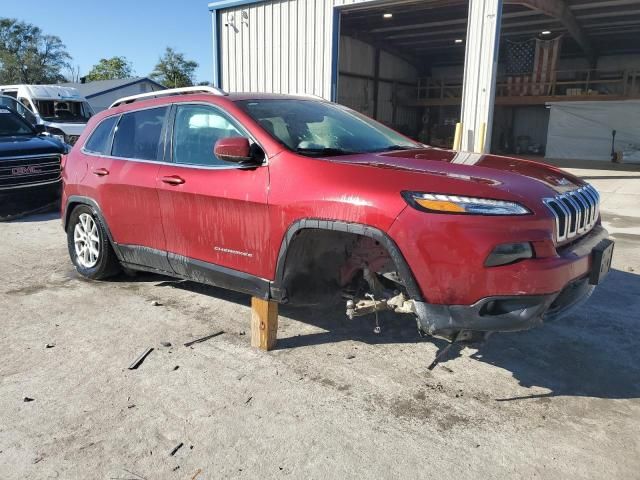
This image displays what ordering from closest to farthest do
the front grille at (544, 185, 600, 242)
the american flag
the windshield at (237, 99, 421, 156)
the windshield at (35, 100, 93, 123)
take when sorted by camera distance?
the front grille at (544, 185, 600, 242)
the windshield at (237, 99, 421, 156)
the windshield at (35, 100, 93, 123)
the american flag

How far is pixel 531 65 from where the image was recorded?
23.3m

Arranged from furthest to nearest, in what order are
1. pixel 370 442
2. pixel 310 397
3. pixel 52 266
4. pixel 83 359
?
pixel 52 266
pixel 83 359
pixel 310 397
pixel 370 442

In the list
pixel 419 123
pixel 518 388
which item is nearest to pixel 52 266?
pixel 518 388

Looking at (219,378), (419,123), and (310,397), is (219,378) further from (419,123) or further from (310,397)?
(419,123)

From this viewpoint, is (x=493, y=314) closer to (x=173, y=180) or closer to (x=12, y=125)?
(x=173, y=180)

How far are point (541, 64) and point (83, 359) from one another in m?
23.7

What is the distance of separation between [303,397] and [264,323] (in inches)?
26.6

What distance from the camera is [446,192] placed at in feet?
8.79

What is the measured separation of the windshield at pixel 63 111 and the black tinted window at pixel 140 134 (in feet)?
43.8

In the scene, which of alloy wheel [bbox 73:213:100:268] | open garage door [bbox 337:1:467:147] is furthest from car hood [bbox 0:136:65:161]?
open garage door [bbox 337:1:467:147]

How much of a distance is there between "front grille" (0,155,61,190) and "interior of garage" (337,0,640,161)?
451 inches

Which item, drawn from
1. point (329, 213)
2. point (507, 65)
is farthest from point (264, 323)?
point (507, 65)

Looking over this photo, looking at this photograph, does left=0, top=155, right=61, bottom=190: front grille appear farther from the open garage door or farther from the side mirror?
the open garage door

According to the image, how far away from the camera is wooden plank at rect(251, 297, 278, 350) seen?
3467 millimetres
